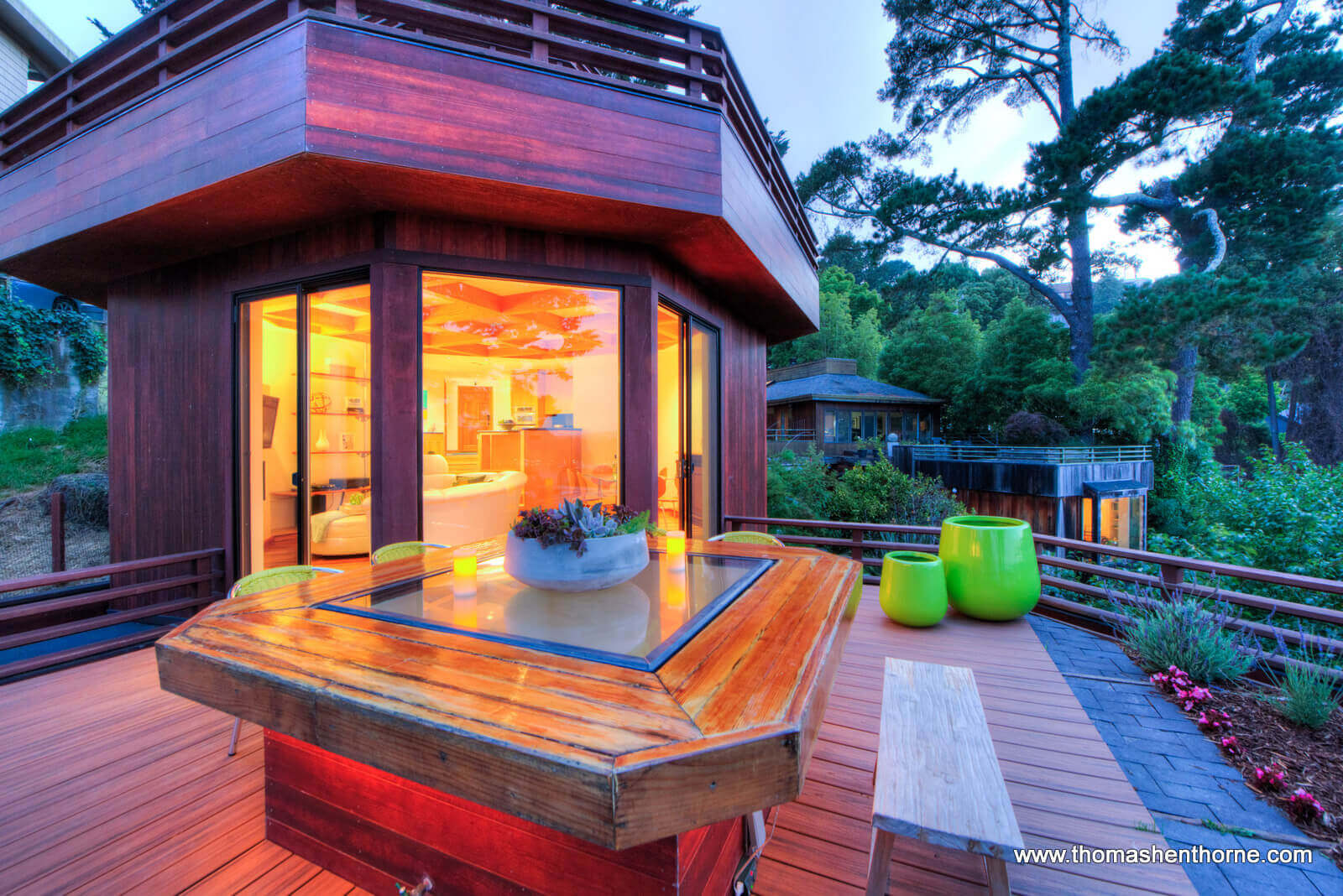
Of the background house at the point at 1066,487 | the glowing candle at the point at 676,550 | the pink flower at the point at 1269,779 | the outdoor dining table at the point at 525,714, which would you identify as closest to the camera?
the outdoor dining table at the point at 525,714

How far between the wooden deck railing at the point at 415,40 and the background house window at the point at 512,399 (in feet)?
4.13

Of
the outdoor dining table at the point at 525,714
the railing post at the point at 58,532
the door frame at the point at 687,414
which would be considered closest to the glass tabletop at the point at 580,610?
the outdoor dining table at the point at 525,714

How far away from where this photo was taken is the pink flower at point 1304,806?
1697mm

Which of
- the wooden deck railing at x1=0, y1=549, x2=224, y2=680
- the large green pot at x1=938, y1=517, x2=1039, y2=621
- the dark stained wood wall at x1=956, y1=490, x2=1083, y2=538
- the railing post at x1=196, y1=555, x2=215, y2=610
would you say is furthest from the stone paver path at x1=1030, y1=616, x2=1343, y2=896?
the dark stained wood wall at x1=956, y1=490, x2=1083, y2=538

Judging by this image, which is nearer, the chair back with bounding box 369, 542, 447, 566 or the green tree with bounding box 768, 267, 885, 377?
the chair back with bounding box 369, 542, 447, 566

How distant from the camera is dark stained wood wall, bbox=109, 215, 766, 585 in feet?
10.5

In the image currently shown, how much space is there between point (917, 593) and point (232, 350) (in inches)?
192

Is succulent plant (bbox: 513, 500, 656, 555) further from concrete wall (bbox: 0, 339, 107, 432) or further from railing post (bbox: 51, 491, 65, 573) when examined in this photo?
concrete wall (bbox: 0, 339, 107, 432)

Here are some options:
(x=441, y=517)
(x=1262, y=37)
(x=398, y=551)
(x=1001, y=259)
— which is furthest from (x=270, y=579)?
(x=1262, y=37)

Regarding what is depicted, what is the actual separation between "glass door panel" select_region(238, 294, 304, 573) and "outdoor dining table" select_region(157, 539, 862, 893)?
241 cm

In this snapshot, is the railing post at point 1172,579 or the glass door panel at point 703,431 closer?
the railing post at point 1172,579

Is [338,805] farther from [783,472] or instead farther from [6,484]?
[6,484]

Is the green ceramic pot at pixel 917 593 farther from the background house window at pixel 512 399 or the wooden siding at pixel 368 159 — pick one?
the wooden siding at pixel 368 159

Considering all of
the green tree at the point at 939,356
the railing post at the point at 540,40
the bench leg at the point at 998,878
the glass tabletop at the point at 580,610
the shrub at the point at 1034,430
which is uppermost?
the green tree at the point at 939,356
